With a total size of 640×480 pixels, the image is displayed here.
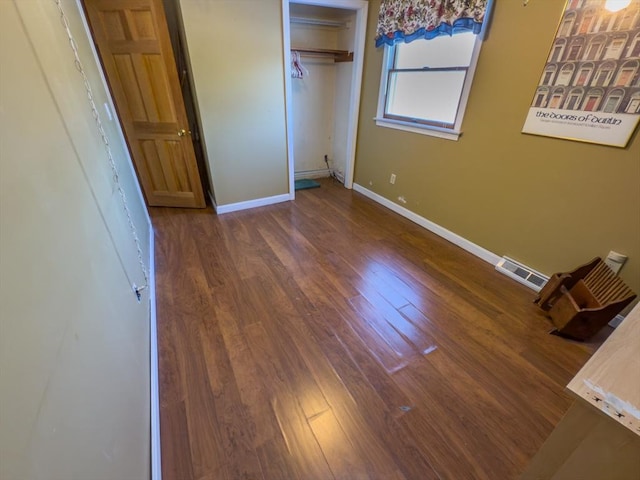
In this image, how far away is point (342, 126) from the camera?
4082 mm

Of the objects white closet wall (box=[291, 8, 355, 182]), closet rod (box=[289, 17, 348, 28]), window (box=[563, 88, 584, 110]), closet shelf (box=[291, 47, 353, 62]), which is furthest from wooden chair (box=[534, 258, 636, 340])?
closet rod (box=[289, 17, 348, 28])

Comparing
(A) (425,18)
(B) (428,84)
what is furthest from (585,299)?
(A) (425,18)

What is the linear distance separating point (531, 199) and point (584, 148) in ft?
1.43

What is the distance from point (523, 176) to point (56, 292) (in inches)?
105

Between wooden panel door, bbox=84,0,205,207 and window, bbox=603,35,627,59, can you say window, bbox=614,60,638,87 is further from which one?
wooden panel door, bbox=84,0,205,207

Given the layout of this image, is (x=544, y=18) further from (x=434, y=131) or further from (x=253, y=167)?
(x=253, y=167)

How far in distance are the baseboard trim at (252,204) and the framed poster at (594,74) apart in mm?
2615

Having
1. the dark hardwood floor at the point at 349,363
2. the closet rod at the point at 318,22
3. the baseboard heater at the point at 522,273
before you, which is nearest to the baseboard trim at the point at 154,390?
the dark hardwood floor at the point at 349,363

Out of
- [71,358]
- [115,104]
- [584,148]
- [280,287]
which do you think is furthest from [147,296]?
[584,148]

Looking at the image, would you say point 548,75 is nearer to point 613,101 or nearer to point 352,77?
point 613,101

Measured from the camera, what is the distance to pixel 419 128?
9.24ft

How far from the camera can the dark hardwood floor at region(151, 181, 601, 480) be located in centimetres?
120

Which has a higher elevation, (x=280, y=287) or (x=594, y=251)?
(x=594, y=251)

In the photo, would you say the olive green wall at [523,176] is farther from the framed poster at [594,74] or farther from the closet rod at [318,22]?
the closet rod at [318,22]
